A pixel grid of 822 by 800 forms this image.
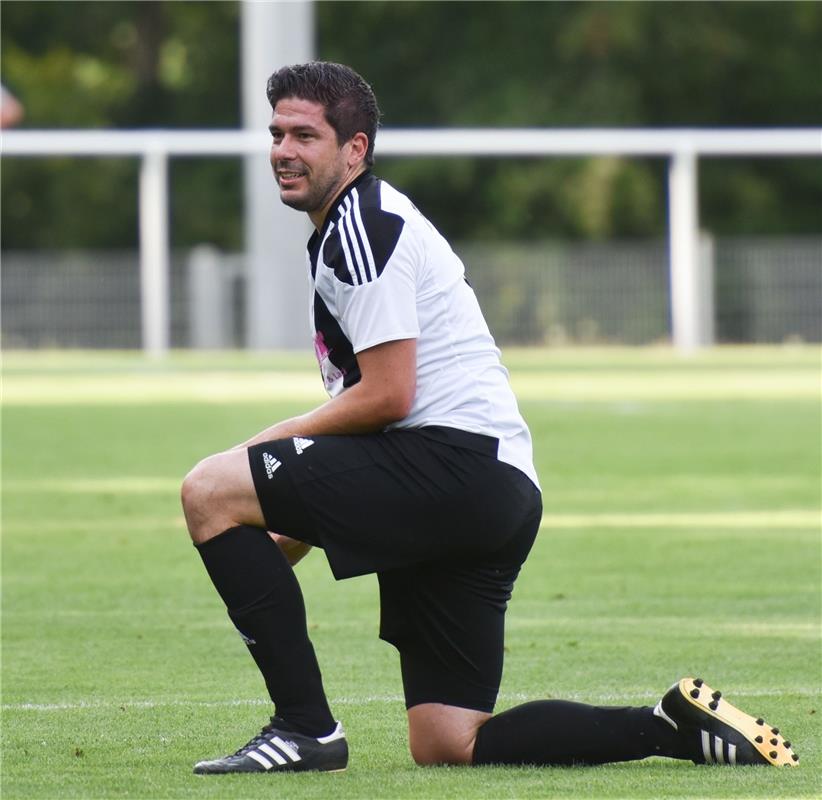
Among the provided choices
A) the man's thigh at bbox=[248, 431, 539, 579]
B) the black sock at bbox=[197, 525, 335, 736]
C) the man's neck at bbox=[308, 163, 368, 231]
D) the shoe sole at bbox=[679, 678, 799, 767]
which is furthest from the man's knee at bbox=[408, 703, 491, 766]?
the man's neck at bbox=[308, 163, 368, 231]

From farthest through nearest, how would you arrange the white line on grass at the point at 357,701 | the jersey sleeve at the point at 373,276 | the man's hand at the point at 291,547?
the white line on grass at the point at 357,701 → the man's hand at the point at 291,547 → the jersey sleeve at the point at 373,276

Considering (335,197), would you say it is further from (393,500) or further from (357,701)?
(357,701)

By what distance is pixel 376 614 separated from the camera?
8.32m

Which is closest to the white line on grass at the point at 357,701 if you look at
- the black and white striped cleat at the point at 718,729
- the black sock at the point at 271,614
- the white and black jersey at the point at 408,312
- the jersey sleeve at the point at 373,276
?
the black and white striped cleat at the point at 718,729

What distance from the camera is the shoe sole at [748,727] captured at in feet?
16.5

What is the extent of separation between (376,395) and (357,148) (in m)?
0.68

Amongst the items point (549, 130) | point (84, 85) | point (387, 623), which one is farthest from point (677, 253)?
point (387, 623)

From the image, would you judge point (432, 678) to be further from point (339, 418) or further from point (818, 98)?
point (818, 98)

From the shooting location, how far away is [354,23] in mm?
42562

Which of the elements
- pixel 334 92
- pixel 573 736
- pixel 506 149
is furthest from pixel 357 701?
pixel 506 149

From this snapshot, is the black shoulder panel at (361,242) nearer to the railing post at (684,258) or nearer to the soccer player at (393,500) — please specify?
the soccer player at (393,500)

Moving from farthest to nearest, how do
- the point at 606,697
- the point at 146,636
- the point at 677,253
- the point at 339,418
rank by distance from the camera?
1. the point at 677,253
2. the point at 146,636
3. the point at 606,697
4. the point at 339,418

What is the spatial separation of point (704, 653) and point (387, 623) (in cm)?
216

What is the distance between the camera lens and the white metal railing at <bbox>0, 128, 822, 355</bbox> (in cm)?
3397
